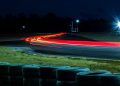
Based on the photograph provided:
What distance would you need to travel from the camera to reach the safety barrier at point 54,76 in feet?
29.5

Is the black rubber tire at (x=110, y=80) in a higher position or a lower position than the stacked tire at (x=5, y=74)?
higher

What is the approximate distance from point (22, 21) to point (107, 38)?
123 meters

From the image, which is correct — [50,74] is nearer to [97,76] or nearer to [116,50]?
[97,76]

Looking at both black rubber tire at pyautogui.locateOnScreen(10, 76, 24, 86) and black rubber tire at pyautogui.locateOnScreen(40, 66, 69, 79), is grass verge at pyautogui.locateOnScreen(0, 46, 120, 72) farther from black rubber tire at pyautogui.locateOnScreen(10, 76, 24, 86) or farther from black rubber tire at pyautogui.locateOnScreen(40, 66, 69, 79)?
black rubber tire at pyautogui.locateOnScreen(40, 66, 69, 79)

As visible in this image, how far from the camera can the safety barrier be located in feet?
29.5

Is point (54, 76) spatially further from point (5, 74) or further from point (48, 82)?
point (5, 74)

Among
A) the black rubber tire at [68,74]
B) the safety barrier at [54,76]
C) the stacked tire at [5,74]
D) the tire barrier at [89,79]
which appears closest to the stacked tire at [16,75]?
the safety barrier at [54,76]

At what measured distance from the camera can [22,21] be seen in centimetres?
16525

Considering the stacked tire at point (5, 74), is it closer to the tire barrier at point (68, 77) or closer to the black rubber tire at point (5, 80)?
the black rubber tire at point (5, 80)

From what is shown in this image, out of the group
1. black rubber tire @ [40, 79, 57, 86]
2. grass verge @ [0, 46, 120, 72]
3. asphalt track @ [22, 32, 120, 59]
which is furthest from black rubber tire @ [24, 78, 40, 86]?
asphalt track @ [22, 32, 120, 59]

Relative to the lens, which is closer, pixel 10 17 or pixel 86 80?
pixel 86 80

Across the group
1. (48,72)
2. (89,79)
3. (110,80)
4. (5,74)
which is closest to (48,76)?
(48,72)

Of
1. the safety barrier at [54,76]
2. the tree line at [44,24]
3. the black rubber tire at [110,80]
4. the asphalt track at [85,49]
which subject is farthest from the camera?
the tree line at [44,24]

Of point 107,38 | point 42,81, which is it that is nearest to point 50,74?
point 42,81
